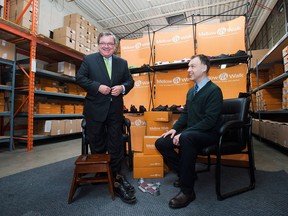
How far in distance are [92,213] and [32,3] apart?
152 inches

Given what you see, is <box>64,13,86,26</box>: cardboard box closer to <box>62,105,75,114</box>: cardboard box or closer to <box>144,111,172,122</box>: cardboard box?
<box>62,105,75,114</box>: cardboard box

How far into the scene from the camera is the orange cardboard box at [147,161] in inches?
70.1

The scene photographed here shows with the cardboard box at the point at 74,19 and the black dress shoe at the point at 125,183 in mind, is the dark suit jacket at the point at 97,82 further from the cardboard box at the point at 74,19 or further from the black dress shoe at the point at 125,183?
the cardboard box at the point at 74,19

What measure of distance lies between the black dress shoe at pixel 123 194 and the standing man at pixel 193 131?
283mm

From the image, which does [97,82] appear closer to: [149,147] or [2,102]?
[149,147]

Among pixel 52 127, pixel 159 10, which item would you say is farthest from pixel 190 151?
pixel 159 10

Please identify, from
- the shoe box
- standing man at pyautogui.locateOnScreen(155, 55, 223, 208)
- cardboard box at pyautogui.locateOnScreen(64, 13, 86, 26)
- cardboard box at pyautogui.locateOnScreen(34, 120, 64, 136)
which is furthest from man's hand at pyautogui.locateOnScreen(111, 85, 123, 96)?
cardboard box at pyautogui.locateOnScreen(64, 13, 86, 26)

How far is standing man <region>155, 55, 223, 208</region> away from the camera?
1.28m

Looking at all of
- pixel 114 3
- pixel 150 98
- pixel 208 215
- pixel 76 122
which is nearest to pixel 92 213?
pixel 208 215

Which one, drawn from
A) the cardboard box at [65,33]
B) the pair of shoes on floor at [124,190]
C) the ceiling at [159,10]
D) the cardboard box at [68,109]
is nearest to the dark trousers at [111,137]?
the pair of shoes on floor at [124,190]

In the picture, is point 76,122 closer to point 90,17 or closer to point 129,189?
point 129,189

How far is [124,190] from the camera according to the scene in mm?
1387

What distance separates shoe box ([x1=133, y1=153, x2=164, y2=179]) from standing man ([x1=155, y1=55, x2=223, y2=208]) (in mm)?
235

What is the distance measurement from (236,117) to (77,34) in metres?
4.12
